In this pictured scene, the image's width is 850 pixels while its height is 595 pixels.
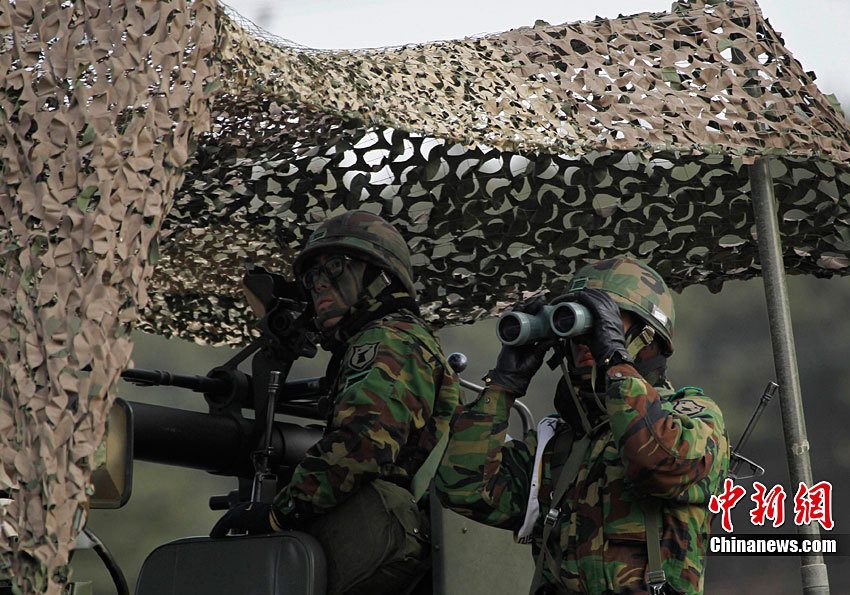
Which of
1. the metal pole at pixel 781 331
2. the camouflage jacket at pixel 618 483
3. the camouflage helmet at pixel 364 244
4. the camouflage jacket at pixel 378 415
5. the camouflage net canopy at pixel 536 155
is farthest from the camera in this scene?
the metal pole at pixel 781 331

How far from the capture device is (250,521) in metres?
2.90

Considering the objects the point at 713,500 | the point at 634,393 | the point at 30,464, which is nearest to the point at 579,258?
the point at 713,500

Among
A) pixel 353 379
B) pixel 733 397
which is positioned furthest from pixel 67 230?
pixel 733 397

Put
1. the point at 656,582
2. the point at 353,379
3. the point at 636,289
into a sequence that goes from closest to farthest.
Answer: the point at 656,582
the point at 636,289
the point at 353,379

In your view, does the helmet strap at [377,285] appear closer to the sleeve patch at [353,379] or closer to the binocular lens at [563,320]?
the sleeve patch at [353,379]

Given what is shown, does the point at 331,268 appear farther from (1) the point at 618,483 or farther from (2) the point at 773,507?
(2) the point at 773,507

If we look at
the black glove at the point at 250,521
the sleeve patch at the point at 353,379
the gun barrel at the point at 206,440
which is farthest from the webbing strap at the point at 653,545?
the gun barrel at the point at 206,440

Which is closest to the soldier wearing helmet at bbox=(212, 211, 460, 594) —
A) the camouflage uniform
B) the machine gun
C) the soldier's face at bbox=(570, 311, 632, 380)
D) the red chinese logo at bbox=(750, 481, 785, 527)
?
the camouflage uniform

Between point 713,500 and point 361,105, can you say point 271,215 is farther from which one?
point 713,500

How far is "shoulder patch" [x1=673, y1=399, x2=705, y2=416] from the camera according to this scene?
7.80 feet

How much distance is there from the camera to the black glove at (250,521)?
9.43 ft

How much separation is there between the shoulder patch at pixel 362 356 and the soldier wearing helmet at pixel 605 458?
346 mm

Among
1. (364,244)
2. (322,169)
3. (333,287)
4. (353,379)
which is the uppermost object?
(322,169)

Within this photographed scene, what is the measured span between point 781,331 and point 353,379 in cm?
192
